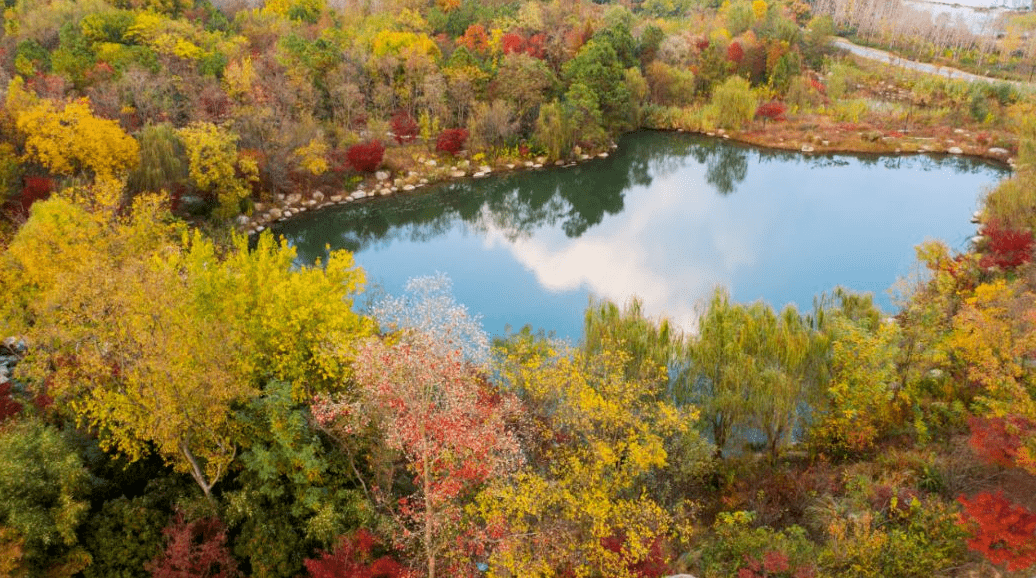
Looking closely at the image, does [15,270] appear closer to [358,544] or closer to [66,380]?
[66,380]

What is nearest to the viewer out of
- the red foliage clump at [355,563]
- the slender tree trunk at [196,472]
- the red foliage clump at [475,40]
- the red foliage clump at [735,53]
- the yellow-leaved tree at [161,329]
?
the red foliage clump at [355,563]

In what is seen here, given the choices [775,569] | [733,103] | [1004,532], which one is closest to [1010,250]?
[1004,532]

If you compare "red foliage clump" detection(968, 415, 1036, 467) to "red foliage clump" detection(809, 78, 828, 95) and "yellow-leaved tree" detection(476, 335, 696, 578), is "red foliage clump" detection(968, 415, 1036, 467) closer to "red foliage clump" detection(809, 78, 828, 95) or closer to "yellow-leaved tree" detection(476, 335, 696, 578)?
"yellow-leaved tree" detection(476, 335, 696, 578)

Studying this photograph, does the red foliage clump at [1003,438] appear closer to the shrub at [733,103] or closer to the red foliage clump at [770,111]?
the shrub at [733,103]

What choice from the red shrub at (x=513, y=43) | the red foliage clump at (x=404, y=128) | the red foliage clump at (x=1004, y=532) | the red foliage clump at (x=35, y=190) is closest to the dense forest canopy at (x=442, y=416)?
the red foliage clump at (x=1004, y=532)

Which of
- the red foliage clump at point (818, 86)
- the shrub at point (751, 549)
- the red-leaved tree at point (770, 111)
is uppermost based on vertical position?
the red foliage clump at point (818, 86)

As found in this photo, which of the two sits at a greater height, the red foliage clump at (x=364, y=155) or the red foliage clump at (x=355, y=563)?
the red foliage clump at (x=364, y=155)

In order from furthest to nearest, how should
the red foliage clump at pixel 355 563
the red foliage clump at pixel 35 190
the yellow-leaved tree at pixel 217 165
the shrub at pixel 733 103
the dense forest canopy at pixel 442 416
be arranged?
the shrub at pixel 733 103, the yellow-leaved tree at pixel 217 165, the red foliage clump at pixel 35 190, the dense forest canopy at pixel 442 416, the red foliage clump at pixel 355 563
